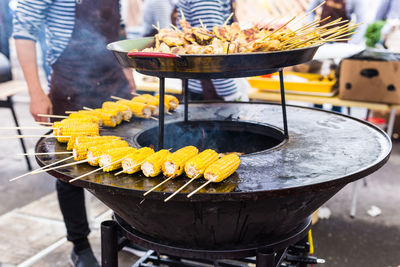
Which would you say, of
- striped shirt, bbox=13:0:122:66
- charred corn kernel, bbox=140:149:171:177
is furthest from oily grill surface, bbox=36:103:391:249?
striped shirt, bbox=13:0:122:66

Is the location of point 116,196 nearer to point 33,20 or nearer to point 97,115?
point 97,115

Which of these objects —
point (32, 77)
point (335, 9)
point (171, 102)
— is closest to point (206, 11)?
point (171, 102)

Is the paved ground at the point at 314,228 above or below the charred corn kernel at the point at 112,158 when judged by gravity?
below

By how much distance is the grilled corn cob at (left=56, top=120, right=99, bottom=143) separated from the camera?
2246 millimetres

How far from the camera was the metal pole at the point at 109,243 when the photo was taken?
2.10 metres

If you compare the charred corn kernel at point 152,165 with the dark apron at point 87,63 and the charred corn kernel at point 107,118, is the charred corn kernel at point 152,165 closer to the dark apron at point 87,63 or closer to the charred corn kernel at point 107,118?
the charred corn kernel at point 107,118

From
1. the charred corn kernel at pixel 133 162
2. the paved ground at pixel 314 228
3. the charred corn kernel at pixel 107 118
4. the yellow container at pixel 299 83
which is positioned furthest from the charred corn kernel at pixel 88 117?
the yellow container at pixel 299 83

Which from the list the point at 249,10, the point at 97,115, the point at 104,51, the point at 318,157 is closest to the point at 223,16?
the point at 104,51

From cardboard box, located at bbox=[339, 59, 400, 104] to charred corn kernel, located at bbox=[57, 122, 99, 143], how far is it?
3509mm

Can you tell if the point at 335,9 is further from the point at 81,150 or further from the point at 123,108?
the point at 81,150

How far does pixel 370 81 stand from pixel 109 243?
12.6 ft

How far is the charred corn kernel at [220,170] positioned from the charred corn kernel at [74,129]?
902 mm

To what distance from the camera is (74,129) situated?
7.38 feet

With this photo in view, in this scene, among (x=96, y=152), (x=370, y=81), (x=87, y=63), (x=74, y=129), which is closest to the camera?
(x=96, y=152)
